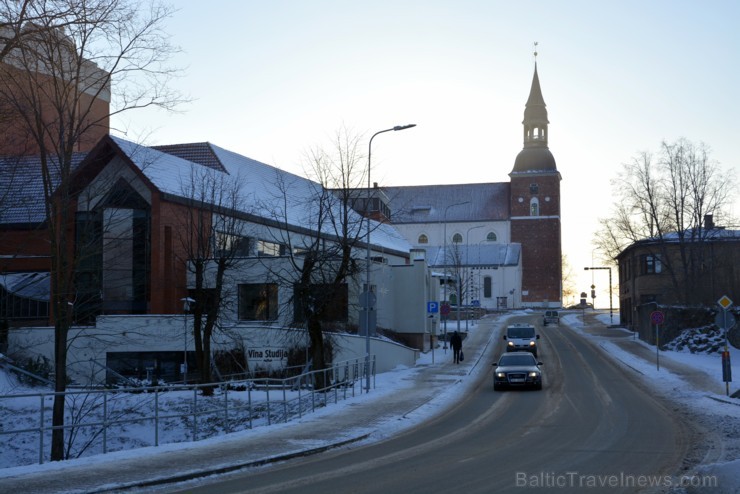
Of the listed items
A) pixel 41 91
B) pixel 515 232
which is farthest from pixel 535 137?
pixel 41 91

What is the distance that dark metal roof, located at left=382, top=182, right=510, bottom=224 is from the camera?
12081cm

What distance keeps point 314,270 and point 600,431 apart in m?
16.0

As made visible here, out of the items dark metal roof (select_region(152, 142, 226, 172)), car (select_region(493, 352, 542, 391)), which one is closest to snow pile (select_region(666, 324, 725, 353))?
car (select_region(493, 352, 542, 391))

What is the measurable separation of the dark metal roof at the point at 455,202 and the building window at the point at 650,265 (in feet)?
182

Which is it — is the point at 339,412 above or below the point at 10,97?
below

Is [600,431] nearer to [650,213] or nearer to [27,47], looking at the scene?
[27,47]

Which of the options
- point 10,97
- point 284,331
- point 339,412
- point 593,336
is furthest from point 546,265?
point 10,97

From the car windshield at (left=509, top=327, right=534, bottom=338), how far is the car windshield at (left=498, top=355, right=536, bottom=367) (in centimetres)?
1466

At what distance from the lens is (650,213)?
55.9 m

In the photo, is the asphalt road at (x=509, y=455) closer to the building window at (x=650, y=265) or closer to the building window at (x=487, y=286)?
the building window at (x=650, y=265)

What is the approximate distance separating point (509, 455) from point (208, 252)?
21.6 meters

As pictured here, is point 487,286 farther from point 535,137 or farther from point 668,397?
point 668,397

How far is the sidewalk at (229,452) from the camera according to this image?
11.2m

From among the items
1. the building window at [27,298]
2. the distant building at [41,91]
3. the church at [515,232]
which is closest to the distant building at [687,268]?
the building window at [27,298]
